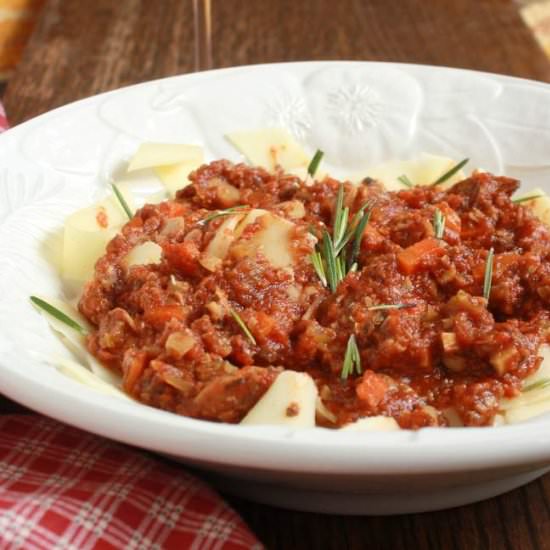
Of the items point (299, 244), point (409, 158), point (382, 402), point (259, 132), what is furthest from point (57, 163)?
point (382, 402)

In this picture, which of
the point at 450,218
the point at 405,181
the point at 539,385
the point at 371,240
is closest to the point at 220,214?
the point at 371,240

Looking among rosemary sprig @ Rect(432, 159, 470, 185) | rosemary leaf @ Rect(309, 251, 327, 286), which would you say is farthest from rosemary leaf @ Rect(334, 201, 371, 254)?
rosemary sprig @ Rect(432, 159, 470, 185)

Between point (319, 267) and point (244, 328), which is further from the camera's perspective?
point (319, 267)

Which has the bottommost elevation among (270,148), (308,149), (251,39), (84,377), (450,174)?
(251,39)

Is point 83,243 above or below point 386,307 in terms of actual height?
below

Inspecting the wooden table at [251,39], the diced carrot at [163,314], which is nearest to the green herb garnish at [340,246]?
the diced carrot at [163,314]

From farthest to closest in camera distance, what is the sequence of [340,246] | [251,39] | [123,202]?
[251,39], [123,202], [340,246]

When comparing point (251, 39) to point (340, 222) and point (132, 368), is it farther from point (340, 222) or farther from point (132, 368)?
point (132, 368)
